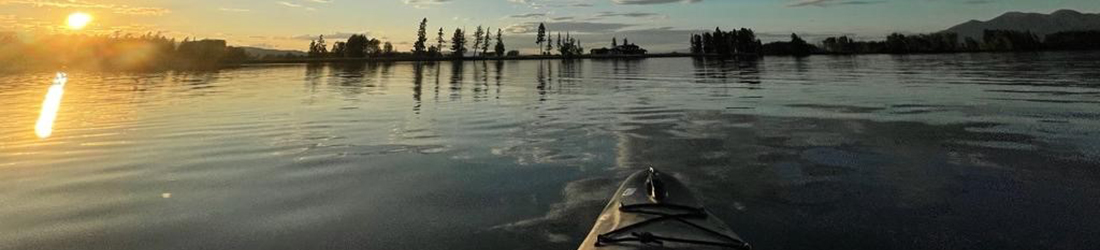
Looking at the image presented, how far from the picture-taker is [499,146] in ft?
49.6

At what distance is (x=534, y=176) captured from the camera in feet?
37.6

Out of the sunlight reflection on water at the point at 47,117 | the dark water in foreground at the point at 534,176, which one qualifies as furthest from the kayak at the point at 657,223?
the sunlight reflection on water at the point at 47,117

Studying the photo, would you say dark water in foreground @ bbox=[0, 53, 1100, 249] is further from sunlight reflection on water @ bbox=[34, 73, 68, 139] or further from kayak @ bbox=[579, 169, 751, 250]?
kayak @ bbox=[579, 169, 751, 250]

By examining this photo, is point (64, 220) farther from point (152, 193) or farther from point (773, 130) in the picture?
point (773, 130)

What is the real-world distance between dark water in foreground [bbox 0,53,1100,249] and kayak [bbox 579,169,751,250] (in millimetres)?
973

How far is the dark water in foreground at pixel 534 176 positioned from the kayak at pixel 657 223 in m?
0.97

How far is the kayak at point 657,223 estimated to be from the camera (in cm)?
570

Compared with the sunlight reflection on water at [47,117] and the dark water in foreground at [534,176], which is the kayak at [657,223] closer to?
the dark water in foreground at [534,176]

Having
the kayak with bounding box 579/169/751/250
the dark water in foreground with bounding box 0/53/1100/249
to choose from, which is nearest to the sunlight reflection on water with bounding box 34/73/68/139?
the dark water in foreground with bounding box 0/53/1100/249

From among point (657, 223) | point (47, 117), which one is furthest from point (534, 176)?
point (47, 117)

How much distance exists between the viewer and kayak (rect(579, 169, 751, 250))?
570 cm

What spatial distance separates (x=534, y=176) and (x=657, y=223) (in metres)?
5.31

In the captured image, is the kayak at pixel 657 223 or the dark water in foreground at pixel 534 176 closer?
the kayak at pixel 657 223

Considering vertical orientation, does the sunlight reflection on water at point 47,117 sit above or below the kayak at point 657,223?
above
